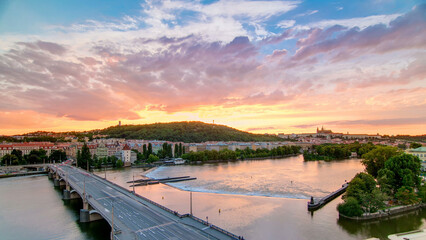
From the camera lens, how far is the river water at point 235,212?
17250mm

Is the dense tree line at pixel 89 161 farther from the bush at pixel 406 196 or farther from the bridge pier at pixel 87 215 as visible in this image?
the bush at pixel 406 196

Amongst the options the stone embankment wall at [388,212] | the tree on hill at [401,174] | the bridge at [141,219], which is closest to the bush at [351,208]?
the stone embankment wall at [388,212]

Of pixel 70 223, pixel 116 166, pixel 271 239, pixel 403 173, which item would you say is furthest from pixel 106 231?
pixel 116 166

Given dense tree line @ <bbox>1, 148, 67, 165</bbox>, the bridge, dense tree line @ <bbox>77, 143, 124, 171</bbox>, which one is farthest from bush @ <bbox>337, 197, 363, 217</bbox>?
dense tree line @ <bbox>1, 148, 67, 165</bbox>

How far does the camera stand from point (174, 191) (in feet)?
96.7

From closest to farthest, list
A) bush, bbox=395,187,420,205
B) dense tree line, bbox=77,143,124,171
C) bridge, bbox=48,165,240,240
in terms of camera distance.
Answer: bridge, bbox=48,165,240,240
bush, bbox=395,187,420,205
dense tree line, bbox=77,143,124,171

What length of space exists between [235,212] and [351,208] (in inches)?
324

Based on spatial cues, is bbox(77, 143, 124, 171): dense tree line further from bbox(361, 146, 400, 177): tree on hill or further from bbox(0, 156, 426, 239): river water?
bbox(361, 146, 400, 177): tree on hill

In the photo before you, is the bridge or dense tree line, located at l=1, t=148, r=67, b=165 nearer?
the bridge

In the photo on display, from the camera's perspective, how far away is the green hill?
4402 inches

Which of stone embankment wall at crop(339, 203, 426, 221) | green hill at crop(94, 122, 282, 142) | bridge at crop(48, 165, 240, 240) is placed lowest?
stone embankment wall at crop(339, 203, 426, 221)

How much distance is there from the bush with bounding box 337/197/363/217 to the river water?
793 mm

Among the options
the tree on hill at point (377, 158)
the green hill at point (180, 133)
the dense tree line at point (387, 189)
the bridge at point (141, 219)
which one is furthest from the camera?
the green hill at point (180, 133)

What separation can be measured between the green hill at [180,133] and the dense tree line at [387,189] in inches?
3482
